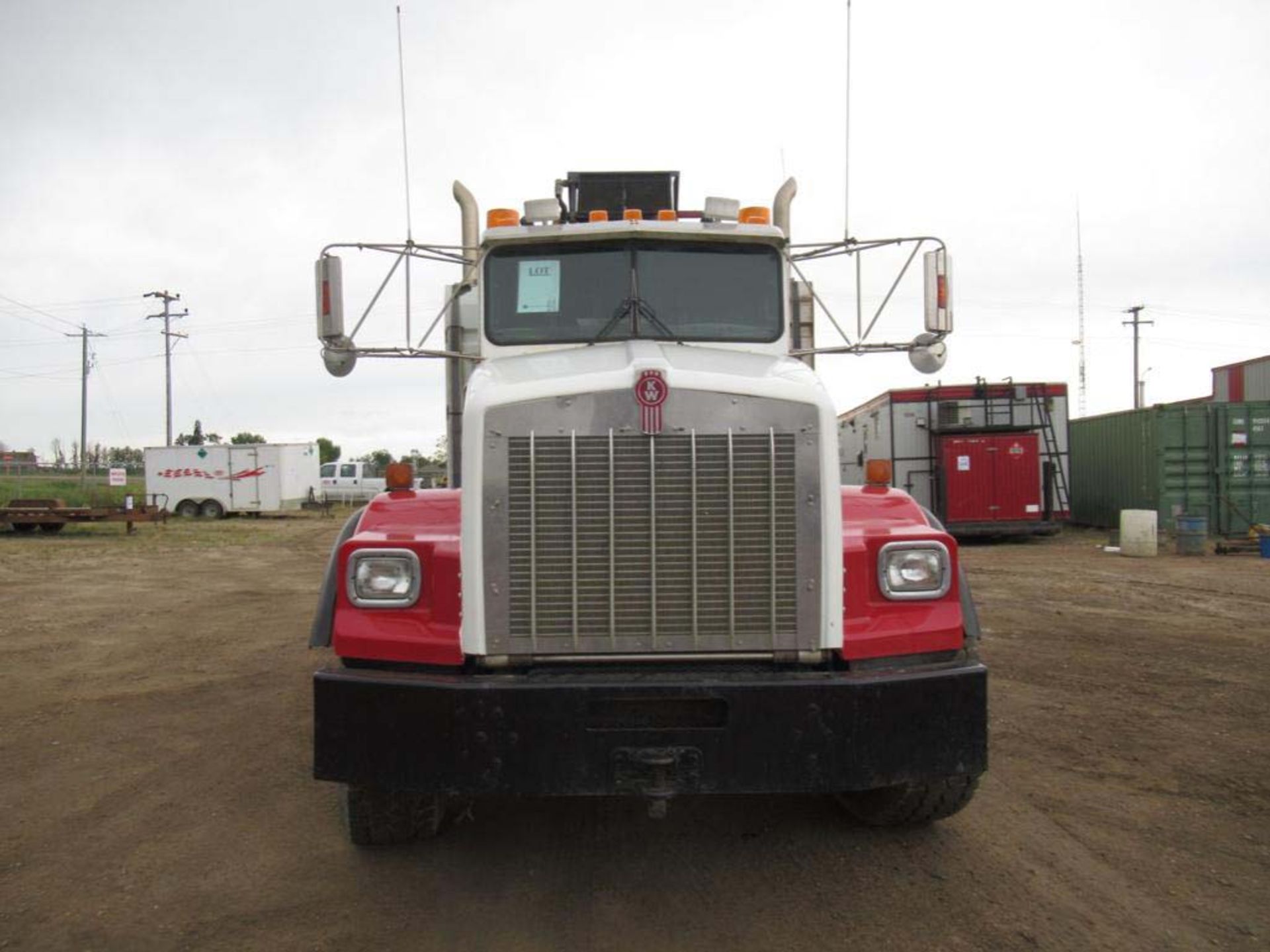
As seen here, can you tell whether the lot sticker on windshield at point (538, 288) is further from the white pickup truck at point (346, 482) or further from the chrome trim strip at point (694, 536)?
the white pickup truck at point (346, 482)

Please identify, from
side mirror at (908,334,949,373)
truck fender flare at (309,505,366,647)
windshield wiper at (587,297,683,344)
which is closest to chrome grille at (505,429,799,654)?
truck fender flare at (309,505,366,647)

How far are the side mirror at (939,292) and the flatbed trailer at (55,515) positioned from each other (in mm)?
22325

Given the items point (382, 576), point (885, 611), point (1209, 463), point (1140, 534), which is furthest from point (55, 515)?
point (1209, 463)

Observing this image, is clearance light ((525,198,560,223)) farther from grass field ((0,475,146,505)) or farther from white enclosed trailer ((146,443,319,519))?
white enclosed trailer ((146,443,319,519))

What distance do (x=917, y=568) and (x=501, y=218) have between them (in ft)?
8.76

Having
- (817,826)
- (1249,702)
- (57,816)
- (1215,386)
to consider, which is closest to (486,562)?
(817,826)

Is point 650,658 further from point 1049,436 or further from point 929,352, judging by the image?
point 1049,436

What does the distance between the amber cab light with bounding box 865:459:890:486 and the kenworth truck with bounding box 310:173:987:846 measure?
2.21 feet

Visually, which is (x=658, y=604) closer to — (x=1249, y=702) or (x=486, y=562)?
(x=486, y=562)

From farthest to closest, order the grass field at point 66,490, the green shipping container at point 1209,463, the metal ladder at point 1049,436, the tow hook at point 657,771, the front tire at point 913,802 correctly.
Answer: the grass field at point 66,490
the metal ladder at point 1049,436
the green shipping container at point 1209,463
the front tire at point 913,802
the tow hook at point 657,771

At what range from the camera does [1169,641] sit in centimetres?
801

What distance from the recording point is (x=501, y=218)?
183 inches

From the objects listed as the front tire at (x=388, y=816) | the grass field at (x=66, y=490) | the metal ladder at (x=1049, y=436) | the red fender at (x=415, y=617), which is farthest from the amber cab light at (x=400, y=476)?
the grass field at (x=66, y=490)

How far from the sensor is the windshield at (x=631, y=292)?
4.46m
